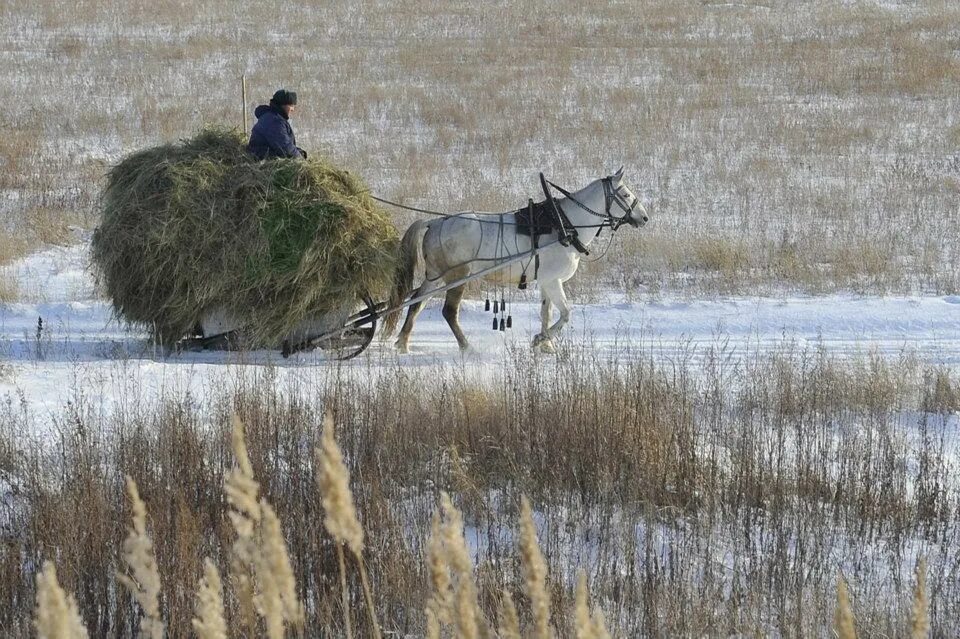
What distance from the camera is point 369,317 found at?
9.87m

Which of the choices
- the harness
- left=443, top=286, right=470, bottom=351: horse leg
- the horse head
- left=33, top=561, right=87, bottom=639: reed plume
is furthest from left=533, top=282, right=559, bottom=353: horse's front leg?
left=33, top=561, right=87, bottom=639: reed plume

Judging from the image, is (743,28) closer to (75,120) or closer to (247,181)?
(75,120)

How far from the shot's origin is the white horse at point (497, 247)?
10289mm

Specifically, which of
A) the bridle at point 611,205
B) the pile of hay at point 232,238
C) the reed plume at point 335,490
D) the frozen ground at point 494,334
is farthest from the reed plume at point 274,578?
the bridle at point 611,205

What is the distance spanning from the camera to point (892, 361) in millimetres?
9359

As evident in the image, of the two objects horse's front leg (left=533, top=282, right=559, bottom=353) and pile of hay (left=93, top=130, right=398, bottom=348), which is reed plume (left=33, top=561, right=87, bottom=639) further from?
horse's front leg (left=533, top=282, right=559, bottom=353)

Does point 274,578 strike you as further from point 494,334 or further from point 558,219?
point 494,334

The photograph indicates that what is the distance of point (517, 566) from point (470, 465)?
130 cm

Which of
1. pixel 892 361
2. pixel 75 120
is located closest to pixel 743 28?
pixel 75 120

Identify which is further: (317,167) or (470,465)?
(317,167)

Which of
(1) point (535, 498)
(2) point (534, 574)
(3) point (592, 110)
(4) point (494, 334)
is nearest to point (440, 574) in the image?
(2) point (534, 574)

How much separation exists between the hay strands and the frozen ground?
128 millimetres

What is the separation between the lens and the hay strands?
9.69 metres

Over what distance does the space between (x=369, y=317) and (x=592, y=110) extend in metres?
16.3
